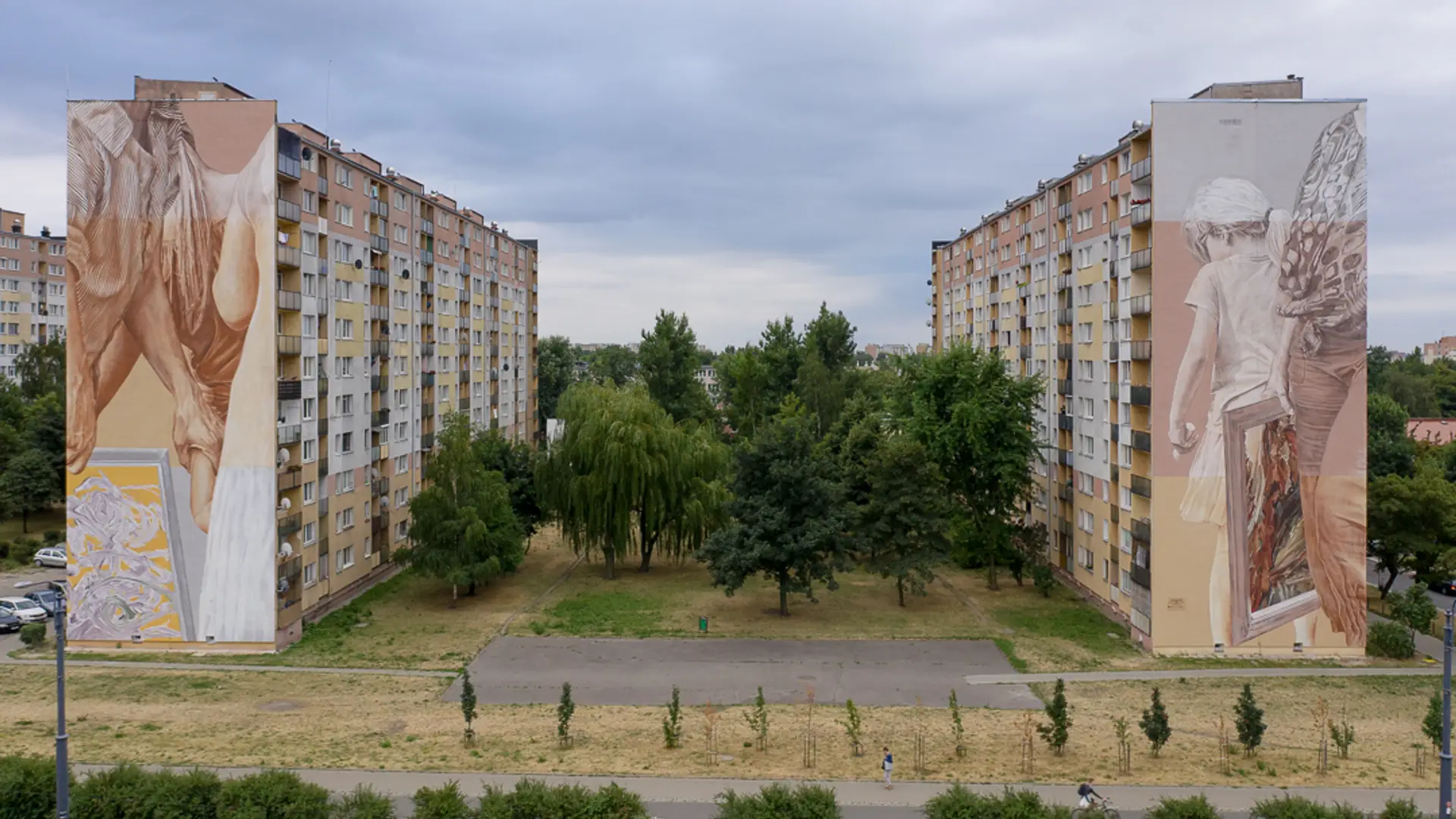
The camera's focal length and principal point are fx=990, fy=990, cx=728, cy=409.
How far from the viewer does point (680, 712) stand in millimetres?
27453

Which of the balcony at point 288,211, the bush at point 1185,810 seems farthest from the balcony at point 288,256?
the bush at point 1185,810

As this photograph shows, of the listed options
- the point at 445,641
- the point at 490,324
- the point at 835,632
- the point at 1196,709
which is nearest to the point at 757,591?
the point at 835,632

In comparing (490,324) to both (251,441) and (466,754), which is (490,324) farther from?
(466,754)

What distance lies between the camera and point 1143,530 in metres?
35.4

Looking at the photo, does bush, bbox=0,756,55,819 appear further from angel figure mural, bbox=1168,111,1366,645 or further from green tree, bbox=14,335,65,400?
green tree, bbox=14,335,65,400

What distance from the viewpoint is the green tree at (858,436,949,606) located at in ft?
136

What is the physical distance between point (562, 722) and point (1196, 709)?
17765 millimetres

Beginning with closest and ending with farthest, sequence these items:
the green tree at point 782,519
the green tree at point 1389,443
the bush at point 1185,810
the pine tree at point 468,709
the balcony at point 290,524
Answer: the bush at point 1185,810 → the pine tree at point 468,709 → the balcony at point 290,524 → the green tree at point 782,519 → the green tree at point 1389,443

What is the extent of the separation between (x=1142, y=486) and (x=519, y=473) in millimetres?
28919

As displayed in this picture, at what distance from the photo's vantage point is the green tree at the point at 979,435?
44.3m

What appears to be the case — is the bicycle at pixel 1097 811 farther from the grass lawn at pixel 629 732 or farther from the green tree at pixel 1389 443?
the green tree at pixel 1389 443

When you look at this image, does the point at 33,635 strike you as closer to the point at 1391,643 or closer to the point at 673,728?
the point at 673,728

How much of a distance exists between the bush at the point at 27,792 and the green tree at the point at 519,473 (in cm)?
2979

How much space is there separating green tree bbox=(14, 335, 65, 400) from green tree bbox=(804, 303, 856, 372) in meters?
57.6
